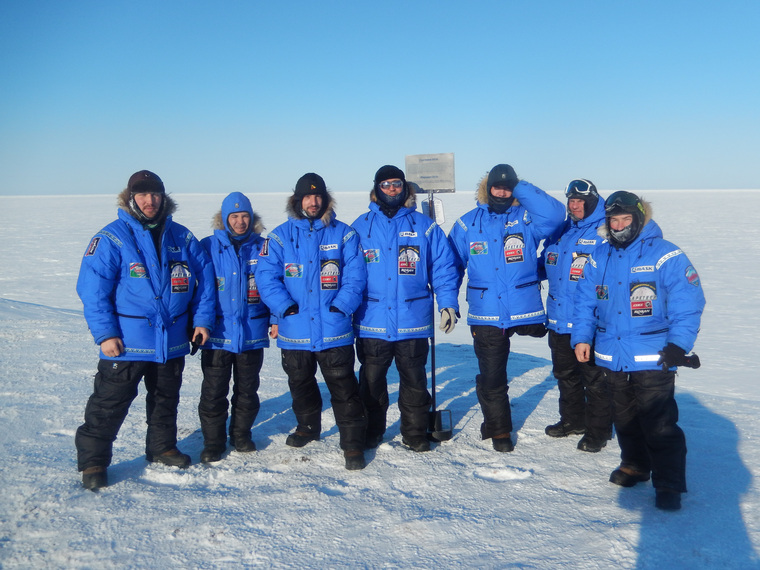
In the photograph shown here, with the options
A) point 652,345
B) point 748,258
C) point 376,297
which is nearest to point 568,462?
point 652,345

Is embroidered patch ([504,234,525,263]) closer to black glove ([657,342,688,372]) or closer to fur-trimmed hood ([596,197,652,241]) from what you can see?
fur-trimmed hood ([596,197,652,241])

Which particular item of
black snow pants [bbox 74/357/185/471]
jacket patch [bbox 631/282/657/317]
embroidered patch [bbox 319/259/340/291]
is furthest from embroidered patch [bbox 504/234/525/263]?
black snow pants [bbox 74/357/185/471]

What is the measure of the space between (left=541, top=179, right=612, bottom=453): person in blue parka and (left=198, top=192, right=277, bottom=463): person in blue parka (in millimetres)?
2135

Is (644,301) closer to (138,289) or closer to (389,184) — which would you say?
(389,184)

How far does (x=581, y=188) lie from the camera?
4.16m

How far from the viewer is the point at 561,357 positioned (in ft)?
14.6

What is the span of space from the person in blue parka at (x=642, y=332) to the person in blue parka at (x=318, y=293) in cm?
152

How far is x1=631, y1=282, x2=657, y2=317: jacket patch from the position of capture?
3340mm

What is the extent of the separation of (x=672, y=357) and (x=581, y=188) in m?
1.48

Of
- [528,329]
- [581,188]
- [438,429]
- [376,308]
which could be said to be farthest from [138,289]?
[581,188]

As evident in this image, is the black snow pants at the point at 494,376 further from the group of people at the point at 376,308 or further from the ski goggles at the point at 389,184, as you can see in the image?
the ski goggles at the point at 389,184

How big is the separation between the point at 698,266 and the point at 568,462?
1563 cm

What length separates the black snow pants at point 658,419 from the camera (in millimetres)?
3246

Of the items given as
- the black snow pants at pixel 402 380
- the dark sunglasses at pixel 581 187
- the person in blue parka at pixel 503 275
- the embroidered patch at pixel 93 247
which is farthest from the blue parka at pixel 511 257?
the embroidered patch at pixel 93 247
